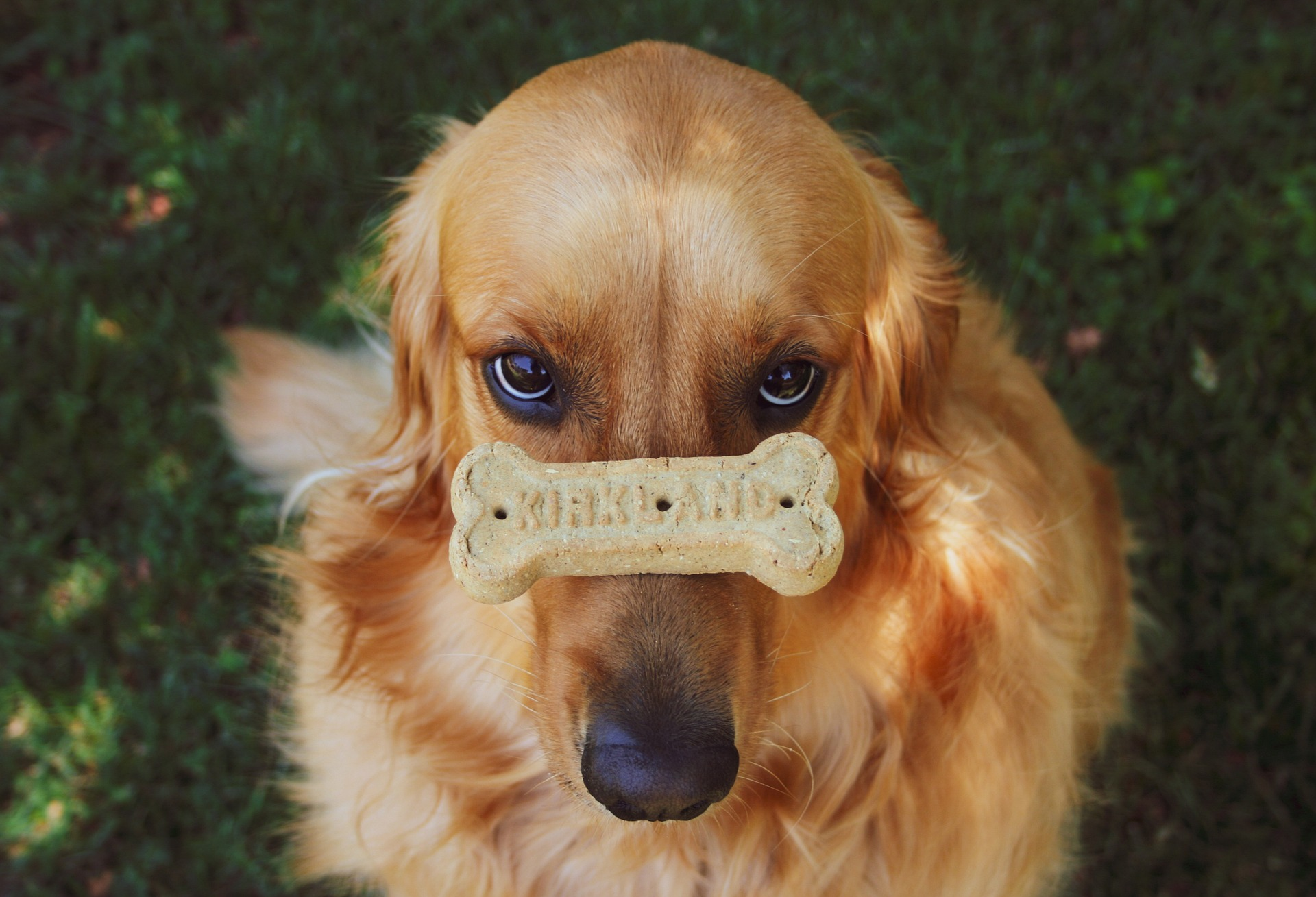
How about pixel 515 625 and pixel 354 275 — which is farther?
pixel 354 275

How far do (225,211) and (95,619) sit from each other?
5.83 feet

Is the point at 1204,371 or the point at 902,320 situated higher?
the point at 902,320

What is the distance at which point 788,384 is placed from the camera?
2.12m

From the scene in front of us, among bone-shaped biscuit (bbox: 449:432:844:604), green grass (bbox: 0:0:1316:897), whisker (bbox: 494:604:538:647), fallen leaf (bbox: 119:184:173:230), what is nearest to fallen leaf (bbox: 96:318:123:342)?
green grass (bbox: 0:0:1316:897)

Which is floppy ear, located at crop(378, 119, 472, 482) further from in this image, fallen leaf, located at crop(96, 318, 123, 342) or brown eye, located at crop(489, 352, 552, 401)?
fallen leaf, located at crop(96, 318, 123, 342)

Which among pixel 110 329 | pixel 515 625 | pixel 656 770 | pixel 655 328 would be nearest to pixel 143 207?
pixel 110 329

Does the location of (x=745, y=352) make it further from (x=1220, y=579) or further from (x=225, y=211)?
(x=225, y=211)

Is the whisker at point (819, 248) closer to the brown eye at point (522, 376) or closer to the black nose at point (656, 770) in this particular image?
the brown eye at point (522, 376)

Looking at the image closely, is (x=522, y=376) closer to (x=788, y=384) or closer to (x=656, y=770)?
(x=788, y=384)

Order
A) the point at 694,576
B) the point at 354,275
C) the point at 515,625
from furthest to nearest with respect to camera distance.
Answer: the point at 354,275
the point at 515,625
the point at 694,576

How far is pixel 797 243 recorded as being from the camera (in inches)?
81.7

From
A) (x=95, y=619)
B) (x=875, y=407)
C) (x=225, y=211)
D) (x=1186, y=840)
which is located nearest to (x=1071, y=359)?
(x=1186, y=840)

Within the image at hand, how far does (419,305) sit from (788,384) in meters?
1.01

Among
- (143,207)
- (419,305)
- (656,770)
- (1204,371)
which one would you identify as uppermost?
(419,305)
